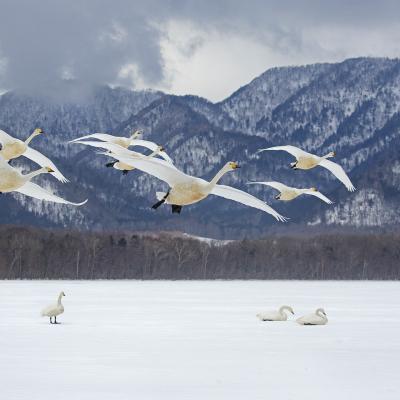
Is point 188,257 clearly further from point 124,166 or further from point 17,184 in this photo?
point 17,184

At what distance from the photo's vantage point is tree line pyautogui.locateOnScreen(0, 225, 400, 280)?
15150cm

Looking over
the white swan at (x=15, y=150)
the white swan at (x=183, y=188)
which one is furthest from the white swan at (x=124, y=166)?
the white swan at (x=15, y=150)

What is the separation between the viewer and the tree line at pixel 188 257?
152 m

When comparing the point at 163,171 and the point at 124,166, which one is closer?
the point at 163,171

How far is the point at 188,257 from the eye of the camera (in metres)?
170

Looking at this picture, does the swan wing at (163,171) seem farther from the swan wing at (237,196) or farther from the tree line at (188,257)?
the tree line at (188,257)
